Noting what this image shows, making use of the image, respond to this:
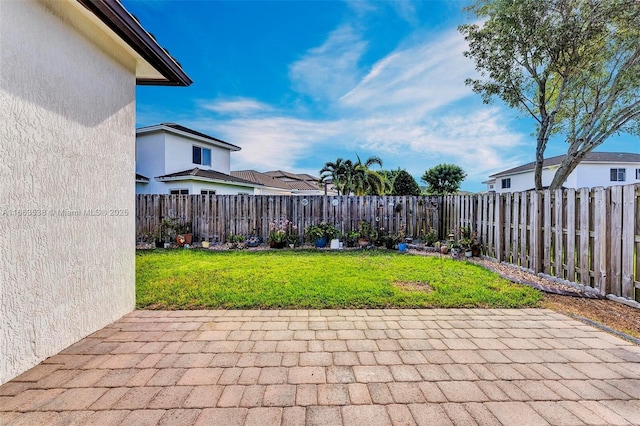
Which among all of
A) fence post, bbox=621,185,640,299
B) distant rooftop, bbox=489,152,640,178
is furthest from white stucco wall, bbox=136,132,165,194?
distant rooftop, bbox=489,152,640,178

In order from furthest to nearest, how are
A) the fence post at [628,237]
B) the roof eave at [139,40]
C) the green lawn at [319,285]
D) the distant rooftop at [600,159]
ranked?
the distant rooftop at [600,159], the green lawn at [319,285], the fence post at [628,237], the roof eave at [139,40]

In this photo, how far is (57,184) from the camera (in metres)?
2.56

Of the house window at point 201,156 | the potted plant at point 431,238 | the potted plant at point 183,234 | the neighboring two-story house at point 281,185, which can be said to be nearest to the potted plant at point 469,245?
the potted plant at point 431,238

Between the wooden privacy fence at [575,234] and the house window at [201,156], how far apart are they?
50.1 feet

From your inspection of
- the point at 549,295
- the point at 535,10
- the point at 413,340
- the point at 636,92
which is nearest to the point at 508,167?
the point at 636,92

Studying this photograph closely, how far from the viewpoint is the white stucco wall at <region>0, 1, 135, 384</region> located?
215 cm

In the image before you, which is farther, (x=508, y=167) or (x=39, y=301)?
(x=508, y=167)

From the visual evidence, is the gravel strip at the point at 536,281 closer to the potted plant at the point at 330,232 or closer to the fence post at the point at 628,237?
the fence post at the point at 628,237

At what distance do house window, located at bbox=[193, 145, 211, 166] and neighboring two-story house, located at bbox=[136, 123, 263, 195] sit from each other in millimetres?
60

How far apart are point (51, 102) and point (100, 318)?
2223 millimetres

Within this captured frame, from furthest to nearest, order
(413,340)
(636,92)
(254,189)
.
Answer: (254,189), (636,92), (413,340)

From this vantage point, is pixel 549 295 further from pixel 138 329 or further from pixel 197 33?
pixel 197 33

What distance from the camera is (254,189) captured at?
1869 centimetres

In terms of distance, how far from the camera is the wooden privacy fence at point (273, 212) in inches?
398
